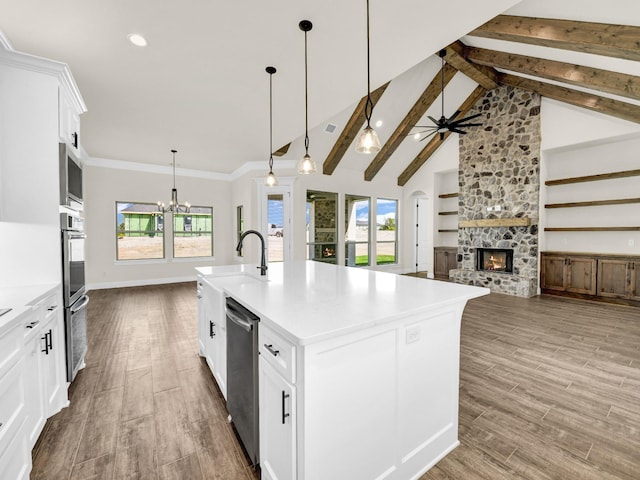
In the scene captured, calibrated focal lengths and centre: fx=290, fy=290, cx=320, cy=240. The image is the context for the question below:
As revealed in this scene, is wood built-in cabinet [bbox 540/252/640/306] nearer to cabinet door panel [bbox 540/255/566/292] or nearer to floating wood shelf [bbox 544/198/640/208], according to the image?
cabinet door panel [bbox 540/255/566/292]

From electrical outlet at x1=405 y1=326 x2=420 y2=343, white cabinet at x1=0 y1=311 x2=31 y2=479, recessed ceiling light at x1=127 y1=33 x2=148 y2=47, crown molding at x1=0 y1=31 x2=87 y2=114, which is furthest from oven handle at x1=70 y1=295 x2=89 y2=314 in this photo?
electrical outlet at x1=405 y1=326 x2=420 y2=343

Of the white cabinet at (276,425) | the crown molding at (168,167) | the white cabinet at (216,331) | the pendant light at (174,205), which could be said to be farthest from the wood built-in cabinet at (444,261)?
the white cabinet at (276,425)

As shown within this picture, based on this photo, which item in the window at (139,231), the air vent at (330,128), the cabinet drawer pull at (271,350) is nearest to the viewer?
the cabinet drawer pull at (271,350)

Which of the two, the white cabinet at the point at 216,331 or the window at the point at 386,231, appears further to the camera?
the window at the point at 386,231

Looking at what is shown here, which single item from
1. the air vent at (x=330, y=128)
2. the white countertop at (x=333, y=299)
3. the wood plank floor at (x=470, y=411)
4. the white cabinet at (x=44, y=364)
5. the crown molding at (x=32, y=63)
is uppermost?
the air vent at (x=330, y=128)

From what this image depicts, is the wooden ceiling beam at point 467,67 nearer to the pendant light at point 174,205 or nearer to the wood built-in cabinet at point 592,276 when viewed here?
the wood built-in cabinet at point 592,276

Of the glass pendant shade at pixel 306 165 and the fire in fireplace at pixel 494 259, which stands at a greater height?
the glass pendant shade at pixel 306 165

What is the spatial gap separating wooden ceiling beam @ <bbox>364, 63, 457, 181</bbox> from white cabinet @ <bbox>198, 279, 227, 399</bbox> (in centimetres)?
544

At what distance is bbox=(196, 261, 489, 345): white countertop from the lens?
123 cm

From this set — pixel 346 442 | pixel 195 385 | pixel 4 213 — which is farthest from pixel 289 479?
pixel 4 213

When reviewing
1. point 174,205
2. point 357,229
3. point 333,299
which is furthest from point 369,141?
point 357,229

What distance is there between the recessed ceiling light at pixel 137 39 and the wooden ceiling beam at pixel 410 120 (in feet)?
16.4

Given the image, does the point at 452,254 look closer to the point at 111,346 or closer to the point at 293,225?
the point at 293,225

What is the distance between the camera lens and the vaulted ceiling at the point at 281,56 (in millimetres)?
2334
